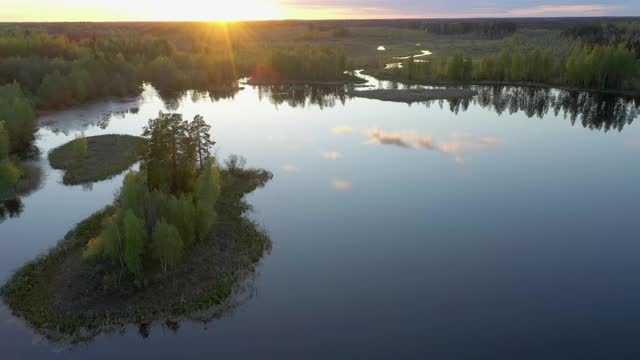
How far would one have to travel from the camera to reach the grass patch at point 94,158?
1681 inches

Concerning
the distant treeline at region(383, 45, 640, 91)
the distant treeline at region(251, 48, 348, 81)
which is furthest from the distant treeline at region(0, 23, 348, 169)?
the distant treeline at region(383, 45, 640, 91)

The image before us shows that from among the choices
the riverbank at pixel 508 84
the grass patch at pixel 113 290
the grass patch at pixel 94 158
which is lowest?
the grass patch at pixel 113 290

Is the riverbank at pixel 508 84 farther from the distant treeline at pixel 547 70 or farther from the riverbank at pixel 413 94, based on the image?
the riverbank at pixel 413 94

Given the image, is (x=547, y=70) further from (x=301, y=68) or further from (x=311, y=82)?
(x=301, y=68)

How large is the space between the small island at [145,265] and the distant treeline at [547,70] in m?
78.0

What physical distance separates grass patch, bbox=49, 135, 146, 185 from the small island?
11.7 meters

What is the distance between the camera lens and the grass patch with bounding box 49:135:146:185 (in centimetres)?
4269

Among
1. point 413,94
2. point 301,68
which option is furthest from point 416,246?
point 301,68

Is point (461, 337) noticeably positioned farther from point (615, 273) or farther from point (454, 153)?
point (454, 153)

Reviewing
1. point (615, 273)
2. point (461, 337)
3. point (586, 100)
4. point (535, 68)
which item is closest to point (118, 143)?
point (461, 337)

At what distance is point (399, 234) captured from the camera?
32312mm

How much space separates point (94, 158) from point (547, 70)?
265ft

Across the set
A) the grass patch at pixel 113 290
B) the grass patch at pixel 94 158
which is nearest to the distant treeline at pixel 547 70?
the grass patch at pixel 94 158

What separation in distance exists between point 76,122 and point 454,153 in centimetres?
4623
